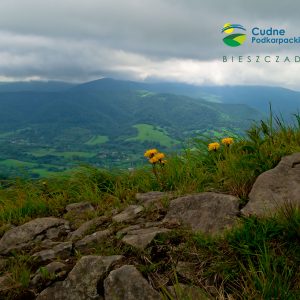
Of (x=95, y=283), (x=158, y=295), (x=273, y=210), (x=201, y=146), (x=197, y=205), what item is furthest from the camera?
(x=201, y=146)

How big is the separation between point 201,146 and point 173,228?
9.42ft

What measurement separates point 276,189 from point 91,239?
2403 millimetres

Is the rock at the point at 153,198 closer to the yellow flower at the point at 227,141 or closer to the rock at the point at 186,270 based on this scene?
the rock at the point at 186,270

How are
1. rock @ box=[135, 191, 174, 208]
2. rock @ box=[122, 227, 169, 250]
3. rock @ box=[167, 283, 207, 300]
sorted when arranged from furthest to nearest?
rock @ box=[135, 191, 174, 208] < rock @ box=[122, 227, 169, 250] < rock @ box=[167, 283, 207, 300]

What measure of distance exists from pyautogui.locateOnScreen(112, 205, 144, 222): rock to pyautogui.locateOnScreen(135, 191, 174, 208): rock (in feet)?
0.40

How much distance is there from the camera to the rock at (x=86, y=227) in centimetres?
549

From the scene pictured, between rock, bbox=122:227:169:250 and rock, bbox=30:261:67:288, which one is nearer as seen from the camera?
rock, bbox=30:261:67:288

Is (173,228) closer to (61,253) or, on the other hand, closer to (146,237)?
(146,237)

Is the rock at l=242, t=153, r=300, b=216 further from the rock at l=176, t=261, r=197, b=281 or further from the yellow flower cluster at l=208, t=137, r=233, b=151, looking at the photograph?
the yellow flower cluster at l=208, t=137, r=233, b=151

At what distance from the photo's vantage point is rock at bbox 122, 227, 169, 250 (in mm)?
4596

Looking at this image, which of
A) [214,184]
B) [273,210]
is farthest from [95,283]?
[214,184]

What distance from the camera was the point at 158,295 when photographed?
3947mm

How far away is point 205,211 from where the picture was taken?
5.21 metres

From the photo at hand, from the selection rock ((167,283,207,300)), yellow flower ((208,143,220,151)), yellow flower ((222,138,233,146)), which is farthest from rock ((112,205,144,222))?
yellow flower ((222,138,233,146))
